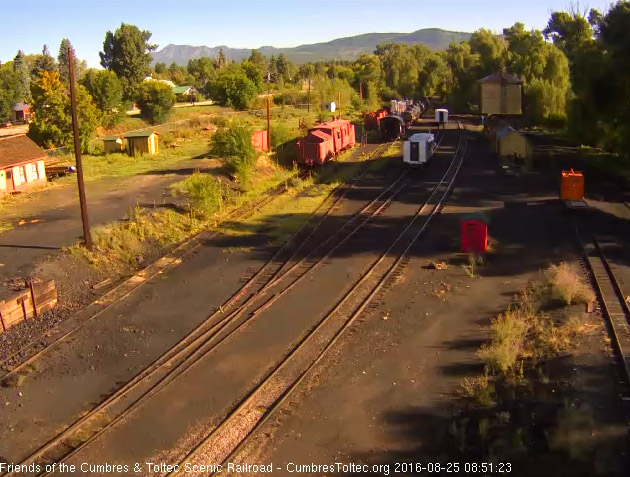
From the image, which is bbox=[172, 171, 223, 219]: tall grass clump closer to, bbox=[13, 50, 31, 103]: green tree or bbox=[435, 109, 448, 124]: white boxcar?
bbox=[435, 109, 448, 124]: white boxcar

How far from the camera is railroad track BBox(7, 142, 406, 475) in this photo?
32.2 feet

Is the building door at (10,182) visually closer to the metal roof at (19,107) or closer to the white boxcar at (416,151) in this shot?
the white boxcar at (416,151)

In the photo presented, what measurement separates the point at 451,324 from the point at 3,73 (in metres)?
82.3

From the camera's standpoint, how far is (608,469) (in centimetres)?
850

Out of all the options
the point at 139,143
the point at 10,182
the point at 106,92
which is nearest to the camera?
the point at 10,182

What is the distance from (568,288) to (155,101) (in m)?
54.6

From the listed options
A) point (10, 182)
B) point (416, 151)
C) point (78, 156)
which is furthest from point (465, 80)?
point (78, 156)

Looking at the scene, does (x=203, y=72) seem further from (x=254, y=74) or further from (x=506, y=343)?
(x=506, y=343)

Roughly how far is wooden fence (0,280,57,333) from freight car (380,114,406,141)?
38295mm

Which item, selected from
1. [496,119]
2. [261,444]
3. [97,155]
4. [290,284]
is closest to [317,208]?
[290,284]

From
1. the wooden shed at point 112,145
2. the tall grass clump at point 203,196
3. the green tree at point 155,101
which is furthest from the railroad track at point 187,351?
the green tree at point 155,101

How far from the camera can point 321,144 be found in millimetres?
35312

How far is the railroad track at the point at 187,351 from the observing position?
32.2 feet

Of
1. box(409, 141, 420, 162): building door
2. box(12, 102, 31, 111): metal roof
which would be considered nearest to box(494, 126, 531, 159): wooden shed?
box(409, 141, 420, 162): building door
